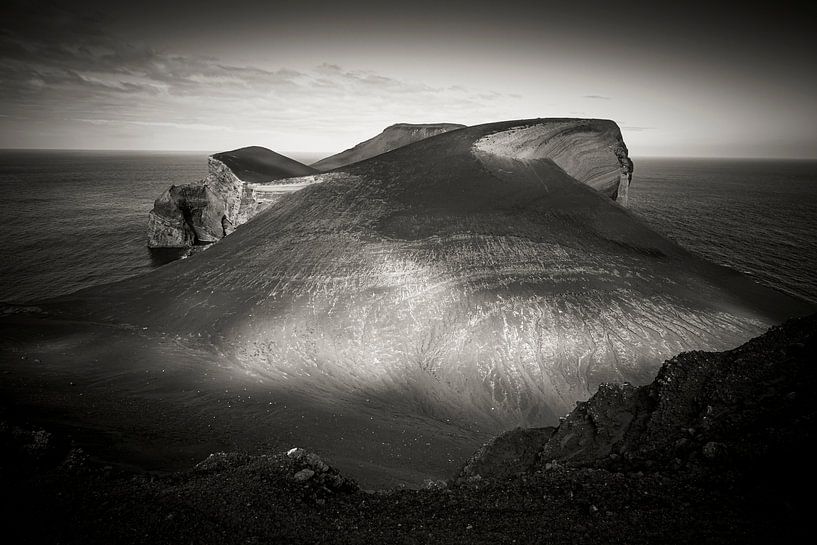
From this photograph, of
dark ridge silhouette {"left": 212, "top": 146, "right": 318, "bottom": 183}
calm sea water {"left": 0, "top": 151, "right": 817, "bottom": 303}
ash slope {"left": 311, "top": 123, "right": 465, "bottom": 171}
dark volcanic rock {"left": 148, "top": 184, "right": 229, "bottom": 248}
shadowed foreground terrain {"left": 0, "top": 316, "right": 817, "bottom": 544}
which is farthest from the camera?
ash slope {"left": 311, "top": 123, "right": 465, "bottom": 171}

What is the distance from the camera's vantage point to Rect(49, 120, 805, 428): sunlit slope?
15.9m

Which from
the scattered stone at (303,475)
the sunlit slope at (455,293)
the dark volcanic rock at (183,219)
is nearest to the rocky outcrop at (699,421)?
the scattered stone at (303,475)

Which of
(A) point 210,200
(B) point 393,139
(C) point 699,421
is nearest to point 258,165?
(A) point 210,200

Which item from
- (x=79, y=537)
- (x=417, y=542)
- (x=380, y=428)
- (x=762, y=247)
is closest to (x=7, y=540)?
(x=79, y=537)

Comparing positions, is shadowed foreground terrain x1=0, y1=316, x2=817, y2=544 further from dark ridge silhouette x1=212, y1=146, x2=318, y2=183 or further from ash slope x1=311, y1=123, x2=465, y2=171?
ash slope x1=311, y1=123, x2=465, y2=171

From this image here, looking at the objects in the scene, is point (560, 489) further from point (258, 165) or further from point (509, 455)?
point (258, 165)

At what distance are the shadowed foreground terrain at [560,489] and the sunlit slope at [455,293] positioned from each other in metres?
8.23

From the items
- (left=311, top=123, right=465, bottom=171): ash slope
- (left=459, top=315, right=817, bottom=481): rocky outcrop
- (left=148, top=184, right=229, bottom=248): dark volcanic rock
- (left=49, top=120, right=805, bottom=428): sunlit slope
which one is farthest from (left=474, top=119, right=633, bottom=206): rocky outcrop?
(left=148, top=184, right=229, bottom=248): dark volcanic rock

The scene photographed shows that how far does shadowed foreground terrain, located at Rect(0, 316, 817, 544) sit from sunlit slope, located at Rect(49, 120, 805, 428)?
8234 mm

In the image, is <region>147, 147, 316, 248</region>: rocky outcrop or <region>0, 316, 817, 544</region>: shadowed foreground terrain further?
<region>147, 147, 316, 248</region>: rocky outcrop

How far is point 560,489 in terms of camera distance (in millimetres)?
5621

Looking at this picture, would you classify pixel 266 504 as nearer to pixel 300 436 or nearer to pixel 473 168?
pixel 300 436

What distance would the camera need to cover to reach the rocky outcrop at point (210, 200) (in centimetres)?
3203

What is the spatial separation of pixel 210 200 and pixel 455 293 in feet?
107
